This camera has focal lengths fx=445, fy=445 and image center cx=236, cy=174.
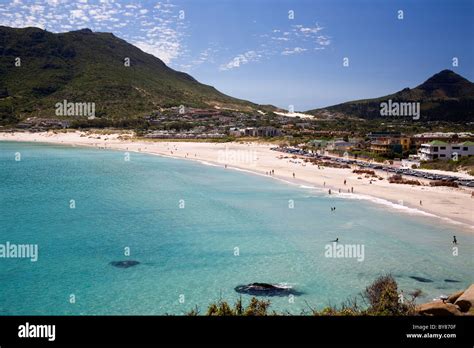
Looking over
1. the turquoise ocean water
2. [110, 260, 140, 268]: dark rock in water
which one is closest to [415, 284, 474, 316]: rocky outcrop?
the turquoise ocean water

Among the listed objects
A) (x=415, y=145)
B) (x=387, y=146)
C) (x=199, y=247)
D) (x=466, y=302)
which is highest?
(x=415, y=145)

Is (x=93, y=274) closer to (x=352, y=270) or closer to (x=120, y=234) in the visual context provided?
(x=120, y=234)

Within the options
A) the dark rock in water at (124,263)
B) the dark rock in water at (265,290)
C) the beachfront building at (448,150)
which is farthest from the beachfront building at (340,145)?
the dark rock in water at (265,290)

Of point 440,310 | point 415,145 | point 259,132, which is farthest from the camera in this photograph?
point 259,132

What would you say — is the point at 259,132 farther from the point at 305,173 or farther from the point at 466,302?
the point at 466,302

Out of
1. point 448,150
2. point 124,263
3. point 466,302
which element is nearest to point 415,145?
Answer: point 448,150
